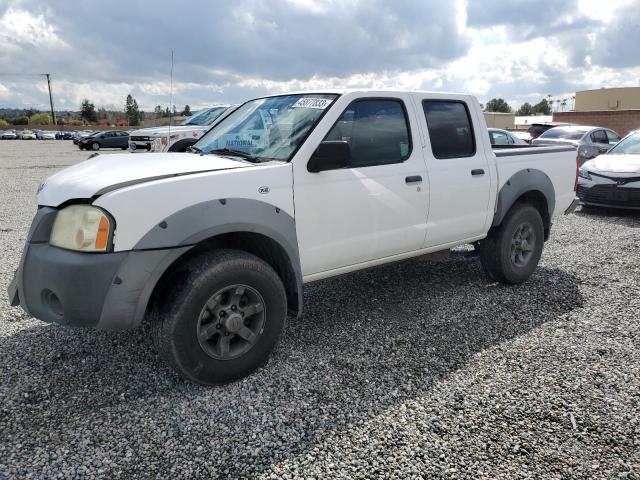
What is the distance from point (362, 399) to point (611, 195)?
311 inches

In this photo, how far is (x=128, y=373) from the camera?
11.2 ft

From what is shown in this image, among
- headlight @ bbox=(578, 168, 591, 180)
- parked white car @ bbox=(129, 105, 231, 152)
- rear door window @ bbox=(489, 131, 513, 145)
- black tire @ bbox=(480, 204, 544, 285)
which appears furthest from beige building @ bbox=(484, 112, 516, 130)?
black tire @ bbox=(480, 204, 544, 285)

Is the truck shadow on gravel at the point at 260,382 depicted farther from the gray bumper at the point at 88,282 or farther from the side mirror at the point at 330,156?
the side mirror at the point at 330,156

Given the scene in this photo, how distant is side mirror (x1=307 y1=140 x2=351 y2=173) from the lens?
3348 mm

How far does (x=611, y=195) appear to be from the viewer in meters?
9.12

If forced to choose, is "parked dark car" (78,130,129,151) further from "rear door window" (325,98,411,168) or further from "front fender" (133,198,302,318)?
"front fender" (133,198,302,318)

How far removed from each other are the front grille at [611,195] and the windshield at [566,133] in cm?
596

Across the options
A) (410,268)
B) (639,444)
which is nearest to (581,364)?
(639,444)

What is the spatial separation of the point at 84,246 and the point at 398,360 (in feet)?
7.15

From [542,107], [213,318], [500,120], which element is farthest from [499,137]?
[542,107]

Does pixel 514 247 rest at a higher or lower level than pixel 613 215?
higher

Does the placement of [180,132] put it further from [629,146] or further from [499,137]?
[629,146]

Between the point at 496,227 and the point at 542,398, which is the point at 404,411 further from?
the point at 496,227

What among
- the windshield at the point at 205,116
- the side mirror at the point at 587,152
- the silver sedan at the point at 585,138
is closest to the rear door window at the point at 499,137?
the silver sedan at the point at 585,138
